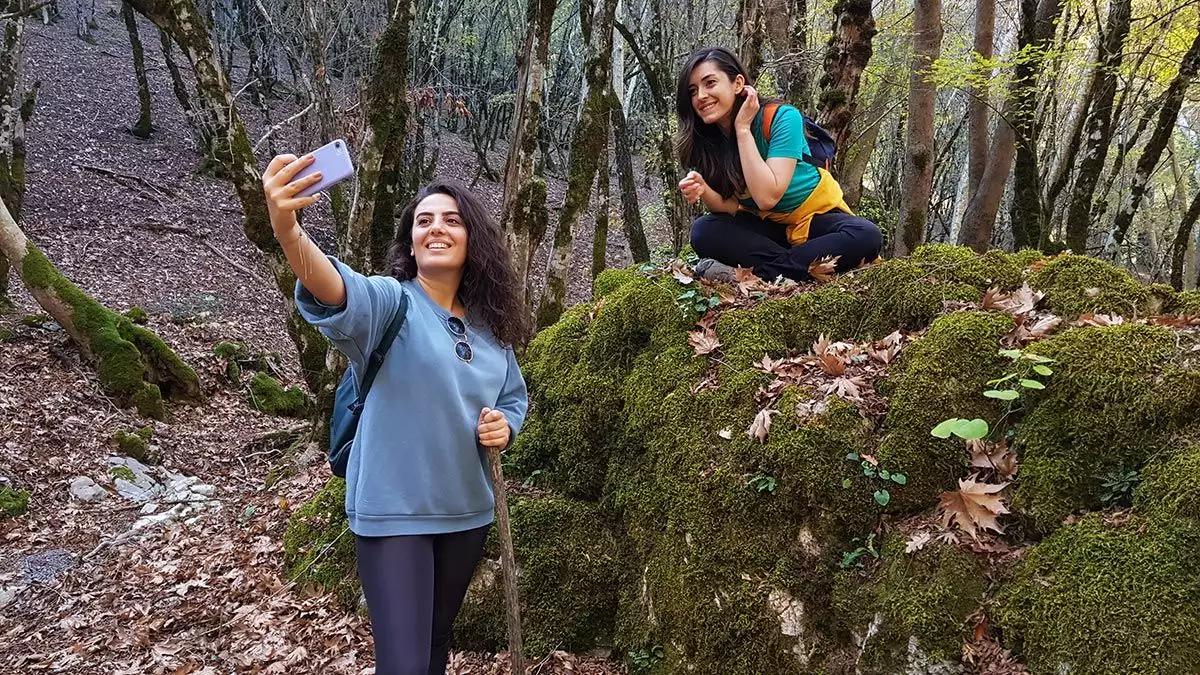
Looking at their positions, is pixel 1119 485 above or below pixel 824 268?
below

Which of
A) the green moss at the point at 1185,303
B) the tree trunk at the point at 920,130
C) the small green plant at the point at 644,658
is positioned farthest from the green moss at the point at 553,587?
the tree trunk at the point at 920,130

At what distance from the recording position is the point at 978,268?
3787mm

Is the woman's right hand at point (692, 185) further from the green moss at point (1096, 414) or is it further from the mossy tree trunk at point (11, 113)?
the mossy tree trunk at point (11, 113)

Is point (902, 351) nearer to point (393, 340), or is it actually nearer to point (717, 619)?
point (717, 619)

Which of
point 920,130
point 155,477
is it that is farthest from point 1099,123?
point 155,477

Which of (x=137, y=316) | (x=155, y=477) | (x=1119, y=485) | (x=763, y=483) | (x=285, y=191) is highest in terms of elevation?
(x=285, y=191)

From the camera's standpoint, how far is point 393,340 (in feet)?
7.70

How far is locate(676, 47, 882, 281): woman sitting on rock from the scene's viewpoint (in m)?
4.08

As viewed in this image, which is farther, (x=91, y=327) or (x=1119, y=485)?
(x=91, y=327)

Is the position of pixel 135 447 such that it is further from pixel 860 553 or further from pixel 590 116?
pixel 860 553

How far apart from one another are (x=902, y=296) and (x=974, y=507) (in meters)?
1.34

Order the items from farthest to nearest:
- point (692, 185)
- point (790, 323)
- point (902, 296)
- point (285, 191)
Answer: point (692, 185)
point (790, 323)
point (902, 296)
point (285, 191)

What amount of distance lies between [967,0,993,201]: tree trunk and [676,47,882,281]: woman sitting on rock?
570 centimetres

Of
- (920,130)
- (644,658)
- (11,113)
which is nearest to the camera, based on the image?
(644,658)
